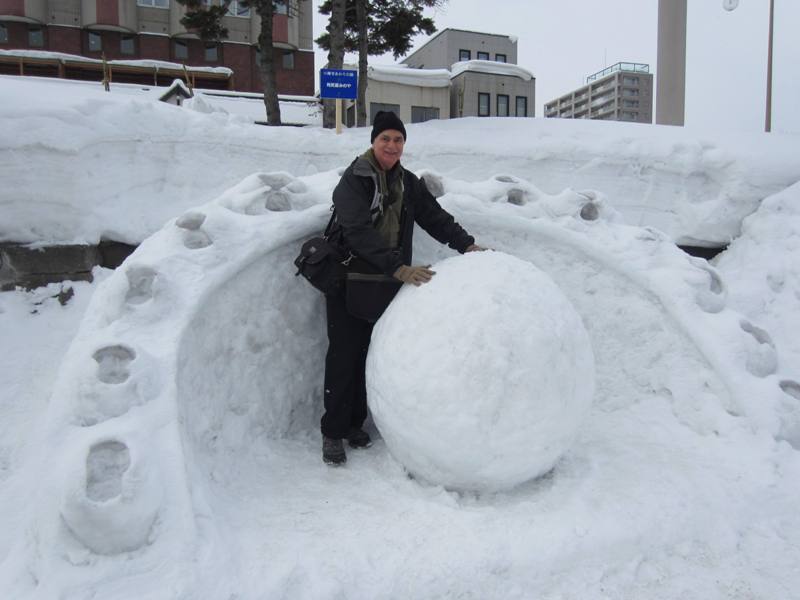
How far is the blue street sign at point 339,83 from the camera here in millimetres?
7629

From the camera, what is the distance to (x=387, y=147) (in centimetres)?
326

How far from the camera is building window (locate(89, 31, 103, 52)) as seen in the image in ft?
81.3

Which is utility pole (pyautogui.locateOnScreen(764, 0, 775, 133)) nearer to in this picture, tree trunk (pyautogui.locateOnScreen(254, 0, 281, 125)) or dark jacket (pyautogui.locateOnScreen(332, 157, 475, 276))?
→ tree trunk (pyautogui.locateOnScreen(254, 0, 281, 125))

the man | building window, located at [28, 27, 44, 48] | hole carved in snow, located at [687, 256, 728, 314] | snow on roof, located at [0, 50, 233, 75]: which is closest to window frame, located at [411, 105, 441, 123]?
snow on roof, located at [0, 50, 233, 75]

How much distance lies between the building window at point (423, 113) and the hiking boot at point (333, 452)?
62.8 ft

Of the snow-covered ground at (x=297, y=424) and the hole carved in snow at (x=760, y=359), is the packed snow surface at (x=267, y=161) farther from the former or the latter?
the hole carved in snow at (x=760, y=359)

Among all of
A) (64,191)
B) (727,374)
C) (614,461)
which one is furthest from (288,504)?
(64,191)

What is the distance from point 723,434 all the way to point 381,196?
230 centimetres

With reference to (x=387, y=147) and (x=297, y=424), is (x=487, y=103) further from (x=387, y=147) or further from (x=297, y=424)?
(x=297, y=424)

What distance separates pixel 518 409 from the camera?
2.70m

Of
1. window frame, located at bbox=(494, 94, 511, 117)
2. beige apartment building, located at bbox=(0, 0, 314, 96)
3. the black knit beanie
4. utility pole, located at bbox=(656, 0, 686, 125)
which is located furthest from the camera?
beige apartment building, located at bbox=(0, 0, 314, 96)

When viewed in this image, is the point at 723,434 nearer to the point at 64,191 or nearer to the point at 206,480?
the point at 206,480

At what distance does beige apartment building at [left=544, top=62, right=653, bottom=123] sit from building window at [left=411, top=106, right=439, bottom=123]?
20.5 metres

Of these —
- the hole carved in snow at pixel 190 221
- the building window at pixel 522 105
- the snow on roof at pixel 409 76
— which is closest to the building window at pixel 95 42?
the snow on roof at pixel 409 76
